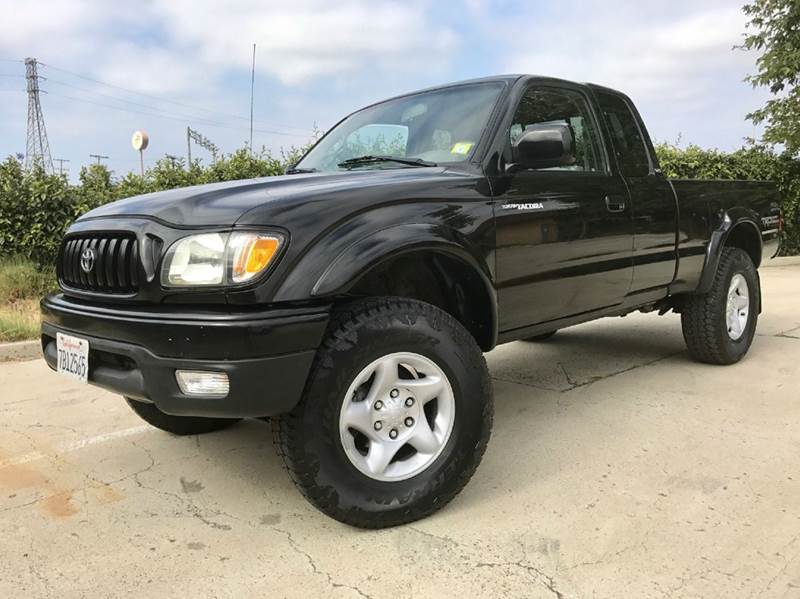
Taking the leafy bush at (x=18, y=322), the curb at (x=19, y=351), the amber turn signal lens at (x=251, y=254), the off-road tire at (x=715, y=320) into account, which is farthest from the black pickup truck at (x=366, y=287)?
the leafy bush at (x=18, y=322)

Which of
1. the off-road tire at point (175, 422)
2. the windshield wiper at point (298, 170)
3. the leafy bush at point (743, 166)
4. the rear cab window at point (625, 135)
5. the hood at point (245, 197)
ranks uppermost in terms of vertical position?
the leafy bush at point (743, 166)

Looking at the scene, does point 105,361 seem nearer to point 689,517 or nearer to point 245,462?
point 245,462

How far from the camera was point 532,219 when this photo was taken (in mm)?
3201

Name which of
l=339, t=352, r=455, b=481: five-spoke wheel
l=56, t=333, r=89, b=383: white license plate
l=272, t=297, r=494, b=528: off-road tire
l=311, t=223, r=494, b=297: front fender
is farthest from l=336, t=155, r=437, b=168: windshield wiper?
l=56, t=333, r=89, b=383: white license plate

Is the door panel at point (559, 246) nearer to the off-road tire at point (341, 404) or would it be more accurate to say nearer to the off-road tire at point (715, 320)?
the off-road tire at point (341, 404)

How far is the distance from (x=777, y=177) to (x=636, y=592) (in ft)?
42.4

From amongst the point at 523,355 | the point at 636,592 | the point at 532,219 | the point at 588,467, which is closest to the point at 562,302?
the point at 532,219

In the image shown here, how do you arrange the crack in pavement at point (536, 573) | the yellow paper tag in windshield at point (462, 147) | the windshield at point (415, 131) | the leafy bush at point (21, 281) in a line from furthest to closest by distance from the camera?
1. the leafy bush at point (21, 281)
2. the windshield at point (415, 131)
3. the yellow paper tag in windshield at point (462, 147)
4. the crack in pavement at point (536, 573)

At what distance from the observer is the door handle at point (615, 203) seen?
3698mm

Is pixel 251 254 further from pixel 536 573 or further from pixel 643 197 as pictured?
pixel 643 197

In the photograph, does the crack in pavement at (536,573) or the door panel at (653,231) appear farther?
the door panel at (653,231)

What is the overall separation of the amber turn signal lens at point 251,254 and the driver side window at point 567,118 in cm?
154

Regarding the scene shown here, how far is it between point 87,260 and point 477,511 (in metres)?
1.88

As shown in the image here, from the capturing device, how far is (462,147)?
10.5 ft
